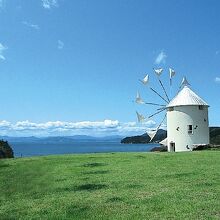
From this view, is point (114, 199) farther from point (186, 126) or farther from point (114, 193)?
point (186, 126)

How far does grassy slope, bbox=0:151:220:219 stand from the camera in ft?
44.1

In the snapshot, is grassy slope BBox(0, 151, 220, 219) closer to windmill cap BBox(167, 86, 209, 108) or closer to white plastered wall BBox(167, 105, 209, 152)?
white plastered wall BBox(167, 105, 209, 152)

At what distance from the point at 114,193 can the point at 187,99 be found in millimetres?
37745

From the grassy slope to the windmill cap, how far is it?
2678 cm

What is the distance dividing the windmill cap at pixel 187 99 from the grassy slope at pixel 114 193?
87.9 ft

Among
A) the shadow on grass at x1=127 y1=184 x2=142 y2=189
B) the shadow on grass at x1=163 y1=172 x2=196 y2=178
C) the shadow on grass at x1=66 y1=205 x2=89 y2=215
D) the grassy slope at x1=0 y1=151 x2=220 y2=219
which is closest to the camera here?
→ the grassy slope at x1=0 y1=151 x2=220 y2=219

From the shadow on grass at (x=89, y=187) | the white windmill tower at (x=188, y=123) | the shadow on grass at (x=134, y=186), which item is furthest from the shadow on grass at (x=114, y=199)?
the white windmill tower at (x=188, y=123)

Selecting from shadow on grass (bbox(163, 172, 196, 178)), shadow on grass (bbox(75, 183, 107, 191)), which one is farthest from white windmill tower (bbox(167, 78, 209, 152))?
shadow on grass (bbox(75, 183, 107, 191))

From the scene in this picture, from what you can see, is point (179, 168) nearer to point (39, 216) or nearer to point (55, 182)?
point (55, 182)

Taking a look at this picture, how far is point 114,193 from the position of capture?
1705 centimetres

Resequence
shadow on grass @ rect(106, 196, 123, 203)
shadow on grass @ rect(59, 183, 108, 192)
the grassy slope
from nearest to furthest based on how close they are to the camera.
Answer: the grassy slope → shadow on grass @ rect(106, 196, 123, 203) → shadow on grass @ rect(59, 183, 108, 192)

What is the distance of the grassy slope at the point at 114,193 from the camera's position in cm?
1344

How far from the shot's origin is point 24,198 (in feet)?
55.9

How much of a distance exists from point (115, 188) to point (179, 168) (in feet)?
27.2
